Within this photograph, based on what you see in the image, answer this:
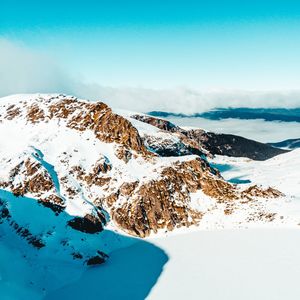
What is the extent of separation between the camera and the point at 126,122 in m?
83.9

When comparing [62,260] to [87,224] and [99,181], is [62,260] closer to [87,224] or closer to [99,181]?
[87,224]

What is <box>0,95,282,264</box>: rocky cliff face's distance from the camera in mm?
65875

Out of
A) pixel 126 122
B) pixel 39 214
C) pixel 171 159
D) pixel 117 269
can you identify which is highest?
→ pixel 126 122

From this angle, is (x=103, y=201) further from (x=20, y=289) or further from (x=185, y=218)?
(x=20, y=289)

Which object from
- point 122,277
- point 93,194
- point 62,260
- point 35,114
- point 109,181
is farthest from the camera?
point 35,114

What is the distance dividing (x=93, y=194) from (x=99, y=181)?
10.1 feet

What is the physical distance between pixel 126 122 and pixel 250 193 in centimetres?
3017

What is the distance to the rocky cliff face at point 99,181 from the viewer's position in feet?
216

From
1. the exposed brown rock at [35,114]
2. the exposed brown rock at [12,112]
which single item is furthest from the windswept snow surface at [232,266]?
the exposed brown rock at [12,112]

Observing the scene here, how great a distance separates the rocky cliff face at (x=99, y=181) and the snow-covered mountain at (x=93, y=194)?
0.60ft

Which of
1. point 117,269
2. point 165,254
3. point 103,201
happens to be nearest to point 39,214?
point 103,201

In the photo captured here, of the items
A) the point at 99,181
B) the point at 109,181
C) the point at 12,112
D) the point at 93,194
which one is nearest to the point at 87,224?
the point at 93,194

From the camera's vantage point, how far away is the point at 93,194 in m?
71.4

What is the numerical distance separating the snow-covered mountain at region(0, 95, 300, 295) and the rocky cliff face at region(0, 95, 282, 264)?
183mm
